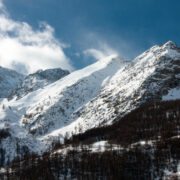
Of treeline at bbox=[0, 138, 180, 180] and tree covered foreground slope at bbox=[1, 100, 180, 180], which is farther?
treeline at bbox=[0, 138, 180, 180]

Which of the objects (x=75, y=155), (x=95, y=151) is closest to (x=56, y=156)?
(x=75, y=155)

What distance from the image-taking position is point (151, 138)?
191875mm

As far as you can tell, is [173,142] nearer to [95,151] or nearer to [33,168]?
[95,151]

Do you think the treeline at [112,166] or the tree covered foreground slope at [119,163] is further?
the treeline at [112,166]

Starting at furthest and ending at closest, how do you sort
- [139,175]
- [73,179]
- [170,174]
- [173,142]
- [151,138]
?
[151,138] → [173,142] → [73,179] → [139,175] → [170,174]

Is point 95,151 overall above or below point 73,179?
above

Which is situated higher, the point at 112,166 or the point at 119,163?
the point at 119,163

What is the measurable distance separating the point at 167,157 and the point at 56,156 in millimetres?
87562

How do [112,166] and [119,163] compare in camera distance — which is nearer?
[112,166]

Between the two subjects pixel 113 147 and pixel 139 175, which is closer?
pixel 139 175

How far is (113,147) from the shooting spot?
19200cm

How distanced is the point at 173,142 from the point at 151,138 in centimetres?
2842

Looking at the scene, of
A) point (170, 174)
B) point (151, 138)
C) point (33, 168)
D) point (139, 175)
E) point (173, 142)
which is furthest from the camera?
point (151, 138)

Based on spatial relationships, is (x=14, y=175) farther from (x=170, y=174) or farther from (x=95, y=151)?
(x=170, y=174)
